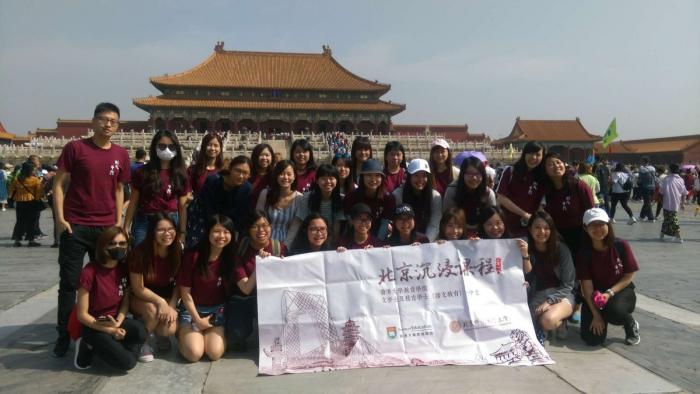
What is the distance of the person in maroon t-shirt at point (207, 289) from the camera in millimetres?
3324

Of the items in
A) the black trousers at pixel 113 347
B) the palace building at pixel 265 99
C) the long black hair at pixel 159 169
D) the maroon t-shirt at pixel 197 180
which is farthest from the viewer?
the palace building at pixel 265 99

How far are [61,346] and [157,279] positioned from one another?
81cm

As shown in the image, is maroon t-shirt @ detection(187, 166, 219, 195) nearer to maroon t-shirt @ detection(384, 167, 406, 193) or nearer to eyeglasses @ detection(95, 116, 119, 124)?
eyeglasses @ detection(95, 116, 119, 124)

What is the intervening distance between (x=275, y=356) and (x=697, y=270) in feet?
19.1

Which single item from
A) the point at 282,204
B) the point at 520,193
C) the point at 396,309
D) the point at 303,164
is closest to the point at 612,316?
the point at 520,193

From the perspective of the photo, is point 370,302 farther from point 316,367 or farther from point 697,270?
point 697,270

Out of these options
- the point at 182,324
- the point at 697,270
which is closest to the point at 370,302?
the point at 182,324

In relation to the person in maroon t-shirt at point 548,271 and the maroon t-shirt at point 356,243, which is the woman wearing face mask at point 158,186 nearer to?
the maroon t-shirt at point 356,243

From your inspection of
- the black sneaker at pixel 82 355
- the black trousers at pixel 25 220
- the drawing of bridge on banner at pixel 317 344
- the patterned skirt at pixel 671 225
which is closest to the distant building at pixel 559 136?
the patterned skirt at pixel 671 225

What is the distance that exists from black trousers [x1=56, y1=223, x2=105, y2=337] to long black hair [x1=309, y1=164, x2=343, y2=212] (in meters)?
1.64

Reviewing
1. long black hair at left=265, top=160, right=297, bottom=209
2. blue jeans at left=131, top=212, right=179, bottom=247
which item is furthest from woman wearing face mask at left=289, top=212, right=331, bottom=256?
blue jeans at left=131, top=212, right=179, bottom=247

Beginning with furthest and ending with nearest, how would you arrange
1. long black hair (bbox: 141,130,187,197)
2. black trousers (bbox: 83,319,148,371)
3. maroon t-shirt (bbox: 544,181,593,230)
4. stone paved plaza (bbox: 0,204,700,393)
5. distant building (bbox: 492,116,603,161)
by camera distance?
distant building (bbox: 492,116,603,161), maroon t-shirt (bbox: 544,181,593,230), long black hair (bbox: 141,130,187,197), black trousers (bbox: 83,319,148,371), stone paved plaza (bbox: 0,204,700,393)

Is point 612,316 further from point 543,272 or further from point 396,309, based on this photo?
point 396,309

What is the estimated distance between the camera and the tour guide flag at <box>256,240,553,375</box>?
3.19m
